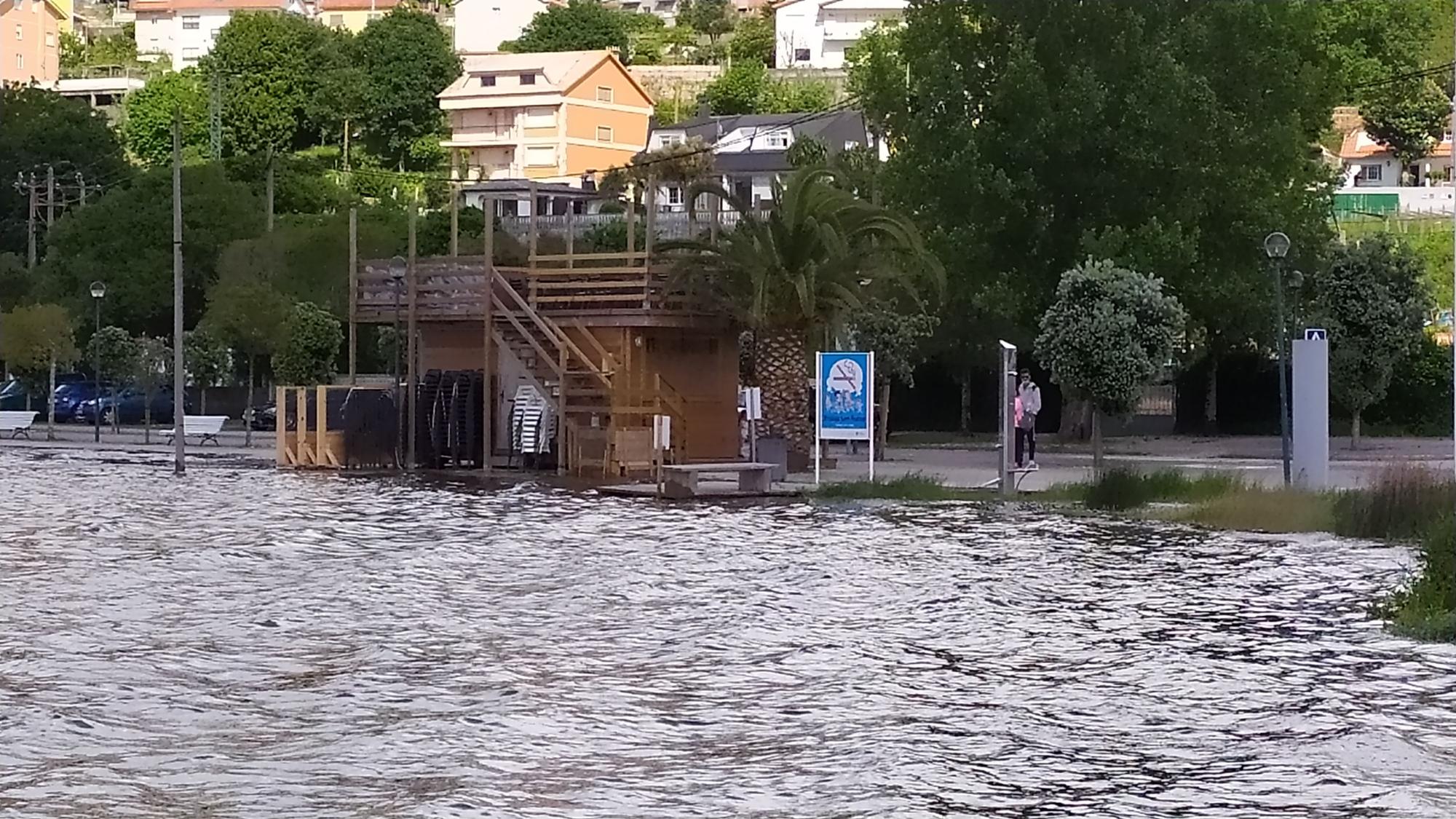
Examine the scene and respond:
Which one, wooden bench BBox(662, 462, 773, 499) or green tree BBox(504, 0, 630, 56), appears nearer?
wooden bench BBox(662, 462, 773, 499)

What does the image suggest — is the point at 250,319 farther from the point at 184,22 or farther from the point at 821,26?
the point at 184,22

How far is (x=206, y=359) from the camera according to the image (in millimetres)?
61938

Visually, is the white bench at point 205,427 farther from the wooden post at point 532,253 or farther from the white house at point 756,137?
the white house at point 756,137

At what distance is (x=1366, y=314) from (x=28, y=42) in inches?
4862

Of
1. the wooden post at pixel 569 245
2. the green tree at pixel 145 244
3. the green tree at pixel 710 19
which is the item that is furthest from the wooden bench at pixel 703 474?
the green tree at pixel 710 19

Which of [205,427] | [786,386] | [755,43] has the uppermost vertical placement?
[755,43]

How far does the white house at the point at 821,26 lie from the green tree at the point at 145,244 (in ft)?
246

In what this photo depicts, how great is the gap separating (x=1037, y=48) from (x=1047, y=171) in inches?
128

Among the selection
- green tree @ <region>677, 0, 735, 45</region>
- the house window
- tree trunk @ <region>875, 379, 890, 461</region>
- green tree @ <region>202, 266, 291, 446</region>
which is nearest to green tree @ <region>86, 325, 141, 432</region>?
green tree @ <region>202, 266, 291, 446</region>

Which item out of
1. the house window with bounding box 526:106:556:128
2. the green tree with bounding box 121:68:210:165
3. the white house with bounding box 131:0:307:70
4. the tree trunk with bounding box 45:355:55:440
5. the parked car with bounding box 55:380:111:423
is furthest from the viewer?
the white house with bounding box 131:0:307:70

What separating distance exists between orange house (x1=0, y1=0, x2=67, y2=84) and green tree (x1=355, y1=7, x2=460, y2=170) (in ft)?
108

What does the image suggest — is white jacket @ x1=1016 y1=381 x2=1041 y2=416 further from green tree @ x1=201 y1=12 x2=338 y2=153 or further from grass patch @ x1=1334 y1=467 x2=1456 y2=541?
green tree @ x1=201 y1=12 x2=338 y2=153

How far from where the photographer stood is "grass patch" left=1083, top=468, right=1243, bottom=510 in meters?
32.2

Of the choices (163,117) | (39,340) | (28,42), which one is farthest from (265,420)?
(28,42)
